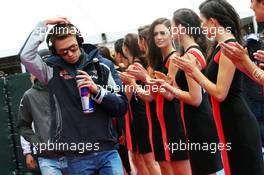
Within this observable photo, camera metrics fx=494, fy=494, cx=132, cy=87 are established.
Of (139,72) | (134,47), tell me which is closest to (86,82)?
(139,72)

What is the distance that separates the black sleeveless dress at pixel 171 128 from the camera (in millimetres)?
5082

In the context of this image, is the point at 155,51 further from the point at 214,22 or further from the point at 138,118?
the point at 214,22

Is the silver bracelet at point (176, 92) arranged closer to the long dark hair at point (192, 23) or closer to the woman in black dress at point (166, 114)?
the woman in black dress at point (166, 114)

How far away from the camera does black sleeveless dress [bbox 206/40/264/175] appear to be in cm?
383

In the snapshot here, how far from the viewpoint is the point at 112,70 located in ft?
13.3

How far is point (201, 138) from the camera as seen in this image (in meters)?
4.50

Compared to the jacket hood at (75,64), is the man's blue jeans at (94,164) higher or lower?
lower

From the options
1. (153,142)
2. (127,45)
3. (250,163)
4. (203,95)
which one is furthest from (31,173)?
(250,163)

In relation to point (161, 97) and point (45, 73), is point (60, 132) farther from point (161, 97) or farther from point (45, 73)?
point (161, 97)

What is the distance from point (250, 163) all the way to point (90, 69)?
4.76 feet

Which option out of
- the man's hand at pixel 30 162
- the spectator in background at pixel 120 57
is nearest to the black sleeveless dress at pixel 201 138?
the man's hand at pixel 30 162

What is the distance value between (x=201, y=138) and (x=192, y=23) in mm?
1188

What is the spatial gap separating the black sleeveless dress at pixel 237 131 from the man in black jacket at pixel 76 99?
0.79 m

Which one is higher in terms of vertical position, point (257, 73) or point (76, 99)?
point (257, 73)
